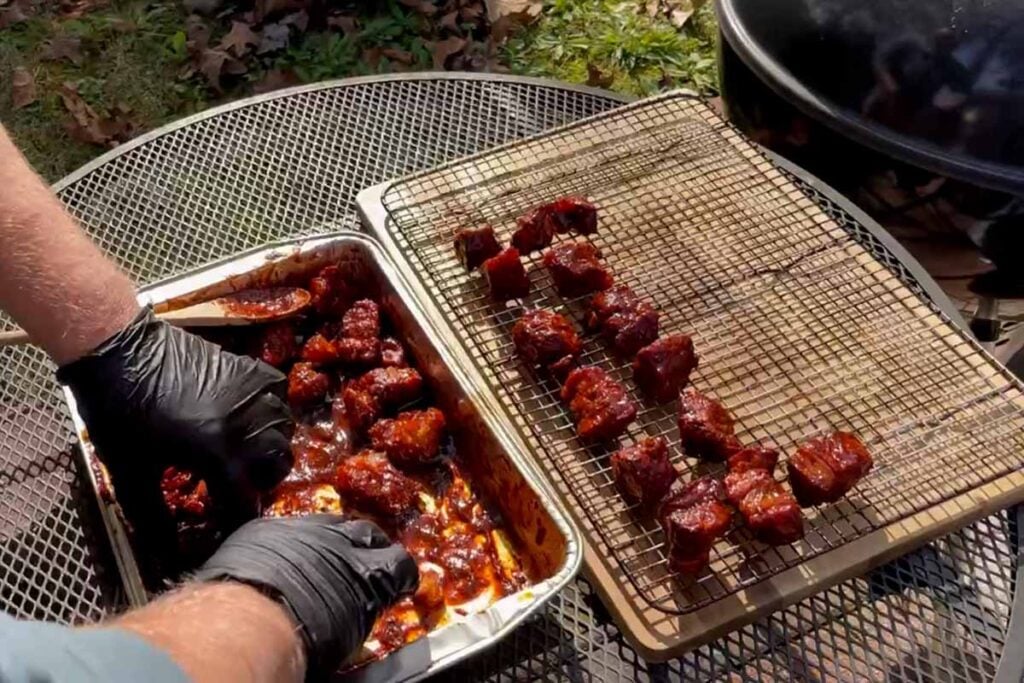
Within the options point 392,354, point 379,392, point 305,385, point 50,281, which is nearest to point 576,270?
point 392,354

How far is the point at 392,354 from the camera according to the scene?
2.83 meters

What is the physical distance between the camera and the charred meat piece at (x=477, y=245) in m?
3.03

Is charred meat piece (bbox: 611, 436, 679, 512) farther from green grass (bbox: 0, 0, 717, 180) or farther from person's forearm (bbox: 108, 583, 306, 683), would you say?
green grass (bbox: 0, 0, 717, 180)

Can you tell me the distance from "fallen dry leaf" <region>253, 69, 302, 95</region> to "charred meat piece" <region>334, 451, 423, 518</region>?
11.8 feet

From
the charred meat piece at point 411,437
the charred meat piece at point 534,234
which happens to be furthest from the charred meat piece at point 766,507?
the charred meat piece at point 534,234

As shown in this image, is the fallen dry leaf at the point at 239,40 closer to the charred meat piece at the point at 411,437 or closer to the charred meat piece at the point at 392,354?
the charred meat piece at the point at 392,354

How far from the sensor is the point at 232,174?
354 cm

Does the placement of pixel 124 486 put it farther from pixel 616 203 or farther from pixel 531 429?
pixel 616 203

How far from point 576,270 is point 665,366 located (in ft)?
1.54

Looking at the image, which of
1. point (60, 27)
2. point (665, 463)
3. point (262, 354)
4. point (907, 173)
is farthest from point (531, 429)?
point (60, 27)

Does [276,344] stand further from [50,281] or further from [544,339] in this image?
[544,339]

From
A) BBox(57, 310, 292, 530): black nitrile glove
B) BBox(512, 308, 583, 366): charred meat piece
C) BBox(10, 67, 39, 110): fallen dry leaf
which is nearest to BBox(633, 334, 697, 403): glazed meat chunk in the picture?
BBox(512, 308, 583, 366): charred meat piece

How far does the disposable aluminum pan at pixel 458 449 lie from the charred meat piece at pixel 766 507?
48 cm

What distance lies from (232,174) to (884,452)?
242 centimetres
